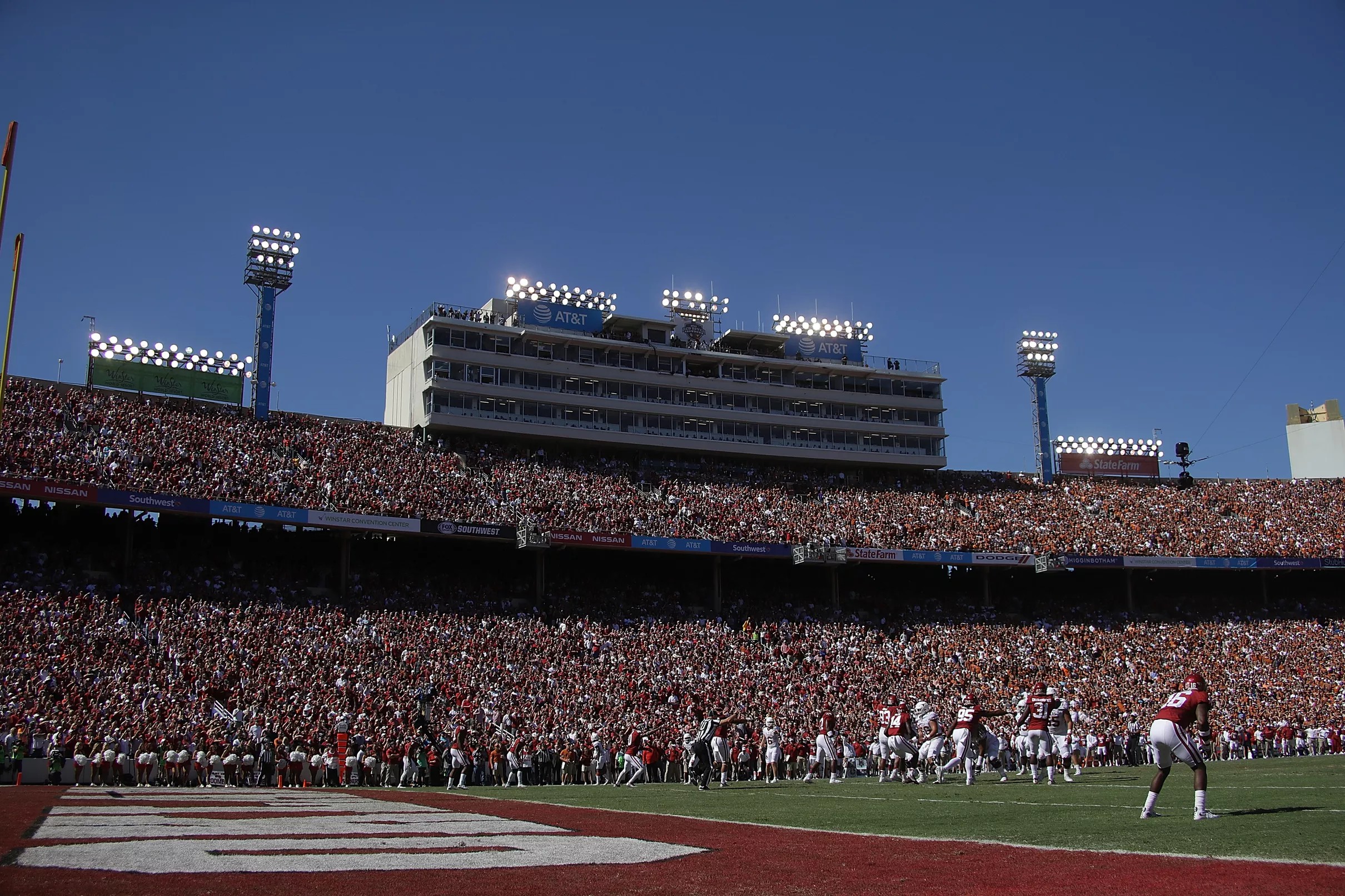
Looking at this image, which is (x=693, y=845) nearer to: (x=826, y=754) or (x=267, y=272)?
(x=826, y=754)

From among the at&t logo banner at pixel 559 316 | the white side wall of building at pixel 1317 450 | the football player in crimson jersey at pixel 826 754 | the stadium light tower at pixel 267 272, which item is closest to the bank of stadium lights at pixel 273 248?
the stadium light tower at pixel 267 272

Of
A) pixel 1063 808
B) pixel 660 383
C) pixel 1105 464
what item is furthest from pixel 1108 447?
pixel 1063 808

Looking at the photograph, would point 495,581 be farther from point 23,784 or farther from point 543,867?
point 543,867

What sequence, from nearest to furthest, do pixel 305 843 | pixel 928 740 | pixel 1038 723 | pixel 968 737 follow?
pixel 305 843
pixel 968 737
pixel 1038 723
pixel 928 740

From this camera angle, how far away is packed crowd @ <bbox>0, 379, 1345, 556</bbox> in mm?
44438

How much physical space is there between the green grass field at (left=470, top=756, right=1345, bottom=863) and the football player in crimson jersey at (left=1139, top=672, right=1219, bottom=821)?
0.32 meters

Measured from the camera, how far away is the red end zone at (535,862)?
328 inches

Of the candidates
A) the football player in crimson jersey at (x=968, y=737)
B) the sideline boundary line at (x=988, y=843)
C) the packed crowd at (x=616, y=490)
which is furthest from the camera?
the packed crowd at (x=616, y=490)

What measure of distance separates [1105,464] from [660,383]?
32.5 m

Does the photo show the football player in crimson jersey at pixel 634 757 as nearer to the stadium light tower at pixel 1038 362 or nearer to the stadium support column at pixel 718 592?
the stadium support column at pixel 718 592

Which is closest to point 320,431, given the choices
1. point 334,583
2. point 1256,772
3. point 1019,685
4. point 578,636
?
point 334,583

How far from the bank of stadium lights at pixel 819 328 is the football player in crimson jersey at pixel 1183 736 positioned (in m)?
59.0

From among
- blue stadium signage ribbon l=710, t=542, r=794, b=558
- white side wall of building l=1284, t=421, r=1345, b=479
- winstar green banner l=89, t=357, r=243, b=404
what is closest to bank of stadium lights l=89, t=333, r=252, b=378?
winstar green banner l=89, t=357, r=243, b=404

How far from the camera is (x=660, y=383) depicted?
213 ft
